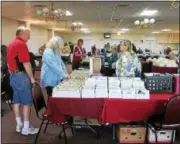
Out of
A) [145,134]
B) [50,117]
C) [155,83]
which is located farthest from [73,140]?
[155,83]

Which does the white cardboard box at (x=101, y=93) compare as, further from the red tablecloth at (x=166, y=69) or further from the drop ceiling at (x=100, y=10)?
the red tablecloth at (x=166, y=69)

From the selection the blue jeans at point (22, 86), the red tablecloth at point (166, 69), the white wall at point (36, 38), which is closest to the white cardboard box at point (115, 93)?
the blue jeans at point (22, 86)

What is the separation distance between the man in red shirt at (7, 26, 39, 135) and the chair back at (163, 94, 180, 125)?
1.72m

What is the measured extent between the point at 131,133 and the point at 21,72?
160 cm

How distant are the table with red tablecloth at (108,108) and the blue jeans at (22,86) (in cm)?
65

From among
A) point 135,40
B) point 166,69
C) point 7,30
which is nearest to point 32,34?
point 7,30

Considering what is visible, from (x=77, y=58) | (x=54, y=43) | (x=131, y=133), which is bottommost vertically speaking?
(x=131, y=133)

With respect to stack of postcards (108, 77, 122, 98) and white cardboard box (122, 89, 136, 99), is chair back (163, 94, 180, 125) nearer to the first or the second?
white cardboard box (122, 89, 136, 99)

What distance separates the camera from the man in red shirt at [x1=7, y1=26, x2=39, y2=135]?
371 centimetres

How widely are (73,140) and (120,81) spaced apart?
3.25 feet

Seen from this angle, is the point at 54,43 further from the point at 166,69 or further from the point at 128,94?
the point at 166,69

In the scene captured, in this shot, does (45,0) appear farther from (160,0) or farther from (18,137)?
(18,137)

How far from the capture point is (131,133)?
360cm

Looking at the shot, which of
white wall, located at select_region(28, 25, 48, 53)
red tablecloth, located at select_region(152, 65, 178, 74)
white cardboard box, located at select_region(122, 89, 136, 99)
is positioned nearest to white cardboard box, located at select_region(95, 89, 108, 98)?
white cardboard box, located at select_region(122, 89, 136, 99)
